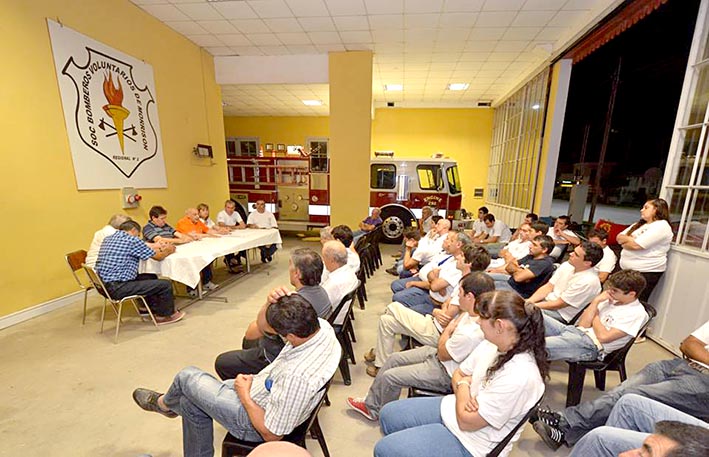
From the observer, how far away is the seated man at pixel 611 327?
1959mm

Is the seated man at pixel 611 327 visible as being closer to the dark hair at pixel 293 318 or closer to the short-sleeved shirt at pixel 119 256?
the dark hair at pixel 293 318

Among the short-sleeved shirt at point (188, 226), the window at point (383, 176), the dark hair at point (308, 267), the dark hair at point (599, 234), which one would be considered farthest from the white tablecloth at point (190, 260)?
the dark hair at point (599, 234)

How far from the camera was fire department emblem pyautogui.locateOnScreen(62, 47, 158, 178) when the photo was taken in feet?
12.8

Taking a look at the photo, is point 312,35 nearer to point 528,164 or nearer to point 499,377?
point 528,164

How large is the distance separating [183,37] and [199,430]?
22.2ft

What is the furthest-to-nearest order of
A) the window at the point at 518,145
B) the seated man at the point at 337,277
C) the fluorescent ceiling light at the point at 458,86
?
the fluorescent ceiling light at the point at 458,86
the window at the point at 518,145
the seated man at the point at 337,277

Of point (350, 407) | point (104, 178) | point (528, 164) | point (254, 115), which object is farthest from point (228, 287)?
point (254, 115)

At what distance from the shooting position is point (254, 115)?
36.1 ft

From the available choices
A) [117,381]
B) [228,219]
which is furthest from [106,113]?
[117,381]

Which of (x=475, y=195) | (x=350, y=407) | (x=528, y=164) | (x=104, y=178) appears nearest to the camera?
(x=350, y=407)

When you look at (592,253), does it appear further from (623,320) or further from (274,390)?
(274,390)

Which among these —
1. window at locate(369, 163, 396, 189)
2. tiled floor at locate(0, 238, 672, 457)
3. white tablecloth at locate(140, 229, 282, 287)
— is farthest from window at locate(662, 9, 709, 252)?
white tablecloth at locate(140, 229, 282, 287)

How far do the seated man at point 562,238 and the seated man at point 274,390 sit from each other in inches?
158

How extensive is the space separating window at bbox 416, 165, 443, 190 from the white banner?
5430 mm
